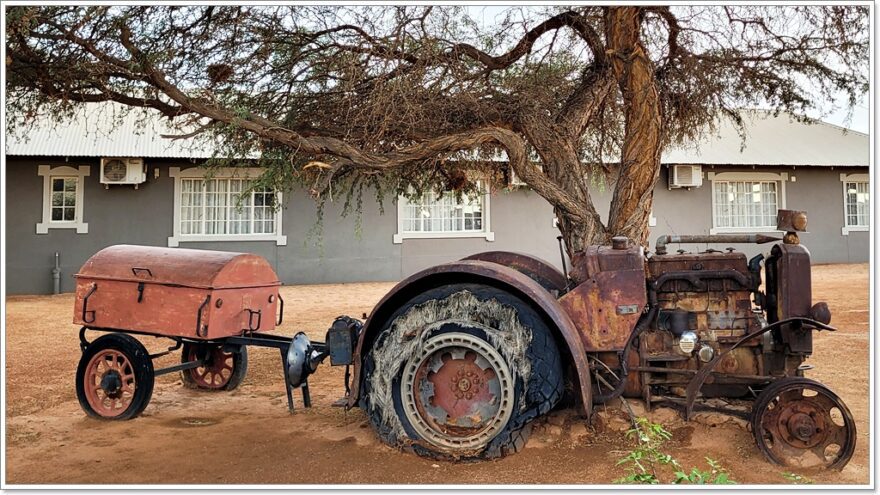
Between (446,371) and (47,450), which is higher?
(446,371)

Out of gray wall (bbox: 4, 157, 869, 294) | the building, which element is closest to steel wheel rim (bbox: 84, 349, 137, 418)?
the building

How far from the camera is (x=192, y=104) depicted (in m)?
5.69

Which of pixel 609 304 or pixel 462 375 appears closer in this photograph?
pixel 462 375

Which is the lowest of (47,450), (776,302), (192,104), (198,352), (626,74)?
(47,450)

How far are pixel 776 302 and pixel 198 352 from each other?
4.72 m

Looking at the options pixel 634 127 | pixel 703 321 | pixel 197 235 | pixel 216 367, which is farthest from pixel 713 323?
pixel 197 235

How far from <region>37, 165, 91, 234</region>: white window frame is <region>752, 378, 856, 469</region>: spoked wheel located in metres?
14.5

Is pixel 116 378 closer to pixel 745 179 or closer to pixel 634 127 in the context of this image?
pixel 634 127

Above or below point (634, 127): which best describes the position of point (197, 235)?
below

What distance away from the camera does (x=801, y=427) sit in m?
3.22

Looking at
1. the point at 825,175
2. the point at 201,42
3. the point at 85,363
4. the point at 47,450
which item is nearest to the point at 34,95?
the point at 201,42

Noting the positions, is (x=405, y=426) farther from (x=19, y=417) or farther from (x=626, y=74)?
(x=626, y=74)

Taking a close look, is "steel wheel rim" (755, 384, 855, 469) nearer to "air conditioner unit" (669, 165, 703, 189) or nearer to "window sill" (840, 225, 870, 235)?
"air conditioner unit" (669, 165, 703, 189)

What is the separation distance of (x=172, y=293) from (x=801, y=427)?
13.7 feet
